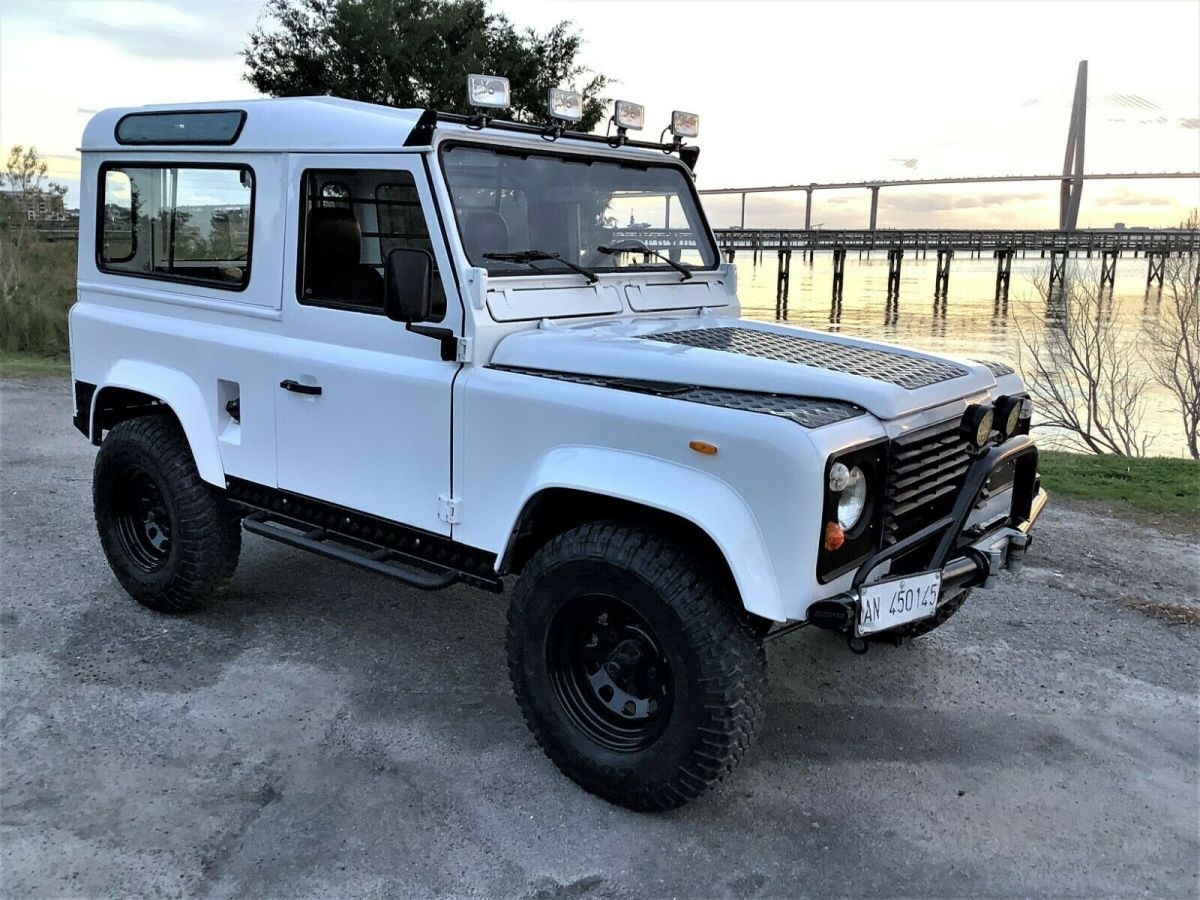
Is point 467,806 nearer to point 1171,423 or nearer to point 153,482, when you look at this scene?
point 153,482

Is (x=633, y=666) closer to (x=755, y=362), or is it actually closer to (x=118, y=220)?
(x=755, y=362)

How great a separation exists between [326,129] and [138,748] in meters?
2.55

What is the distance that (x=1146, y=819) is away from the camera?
345 cm

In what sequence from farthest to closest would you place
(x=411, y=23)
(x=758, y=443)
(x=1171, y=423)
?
(x=411, y=23), (x=1171, y=423), (x=758, y=443)

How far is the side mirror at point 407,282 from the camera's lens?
11.2 feet

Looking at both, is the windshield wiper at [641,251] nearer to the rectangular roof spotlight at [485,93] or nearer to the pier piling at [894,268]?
the rectangular roof spotlight at [485,93]

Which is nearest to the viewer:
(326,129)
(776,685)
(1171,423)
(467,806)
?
(467,806)

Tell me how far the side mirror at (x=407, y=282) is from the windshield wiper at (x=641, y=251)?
3.60 ft

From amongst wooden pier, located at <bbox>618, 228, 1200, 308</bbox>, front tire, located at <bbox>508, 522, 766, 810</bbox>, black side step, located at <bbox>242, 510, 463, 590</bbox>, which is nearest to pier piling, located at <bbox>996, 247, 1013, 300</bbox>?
wooden pier, located at <bbox>618, 228, 1200, 308</bbox>

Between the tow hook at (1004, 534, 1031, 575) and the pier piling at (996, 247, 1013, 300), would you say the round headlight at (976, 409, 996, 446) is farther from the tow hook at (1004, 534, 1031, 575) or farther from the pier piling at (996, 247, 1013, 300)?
the pier piling at (996, 247, 1013, 300)

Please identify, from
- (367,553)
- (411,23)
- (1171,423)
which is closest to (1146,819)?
(367,553)

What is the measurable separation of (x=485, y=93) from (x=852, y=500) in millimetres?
2127

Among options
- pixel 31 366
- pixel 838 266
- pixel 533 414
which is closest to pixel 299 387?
pixel 533 414

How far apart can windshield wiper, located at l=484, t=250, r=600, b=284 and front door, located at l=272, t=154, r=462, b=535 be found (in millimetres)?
260
